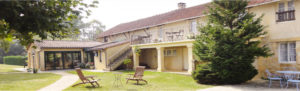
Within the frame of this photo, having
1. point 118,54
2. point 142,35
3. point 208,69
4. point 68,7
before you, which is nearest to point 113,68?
point 118,54

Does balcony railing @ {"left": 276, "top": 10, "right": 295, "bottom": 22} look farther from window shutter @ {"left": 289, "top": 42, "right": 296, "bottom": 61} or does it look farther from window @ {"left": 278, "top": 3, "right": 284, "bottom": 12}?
window shutter @ {"left": 289, "top": 42, "right": 296, "bottom": 61}

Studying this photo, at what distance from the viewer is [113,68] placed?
19859 millimetres

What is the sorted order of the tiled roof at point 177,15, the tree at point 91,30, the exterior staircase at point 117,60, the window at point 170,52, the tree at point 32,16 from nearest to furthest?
the tree at point 32,16 → the tiled roof at point 177,15 → the window at point 170,52 → the exterior staircase at point 117,60 → the tree at point 91,30

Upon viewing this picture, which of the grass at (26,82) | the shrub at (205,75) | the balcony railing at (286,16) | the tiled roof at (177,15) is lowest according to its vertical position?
the grass at (26,82)

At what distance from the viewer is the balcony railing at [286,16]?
36.5 ft

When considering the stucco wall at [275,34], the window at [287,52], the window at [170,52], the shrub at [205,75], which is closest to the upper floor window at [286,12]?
the stucco wall at [275,34]

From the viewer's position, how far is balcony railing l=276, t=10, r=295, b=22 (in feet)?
36.5

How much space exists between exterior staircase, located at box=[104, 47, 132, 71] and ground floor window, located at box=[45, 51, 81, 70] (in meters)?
6.08

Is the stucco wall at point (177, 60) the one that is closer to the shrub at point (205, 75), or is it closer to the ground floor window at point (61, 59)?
the shrub at point (205, 75)

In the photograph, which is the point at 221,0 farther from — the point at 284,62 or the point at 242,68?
the point at 284,62

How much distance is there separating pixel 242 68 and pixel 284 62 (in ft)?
10.9

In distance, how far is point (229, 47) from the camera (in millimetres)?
9586

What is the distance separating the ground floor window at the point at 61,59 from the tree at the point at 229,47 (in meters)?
17.9

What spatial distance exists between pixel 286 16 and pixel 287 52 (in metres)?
2.02
